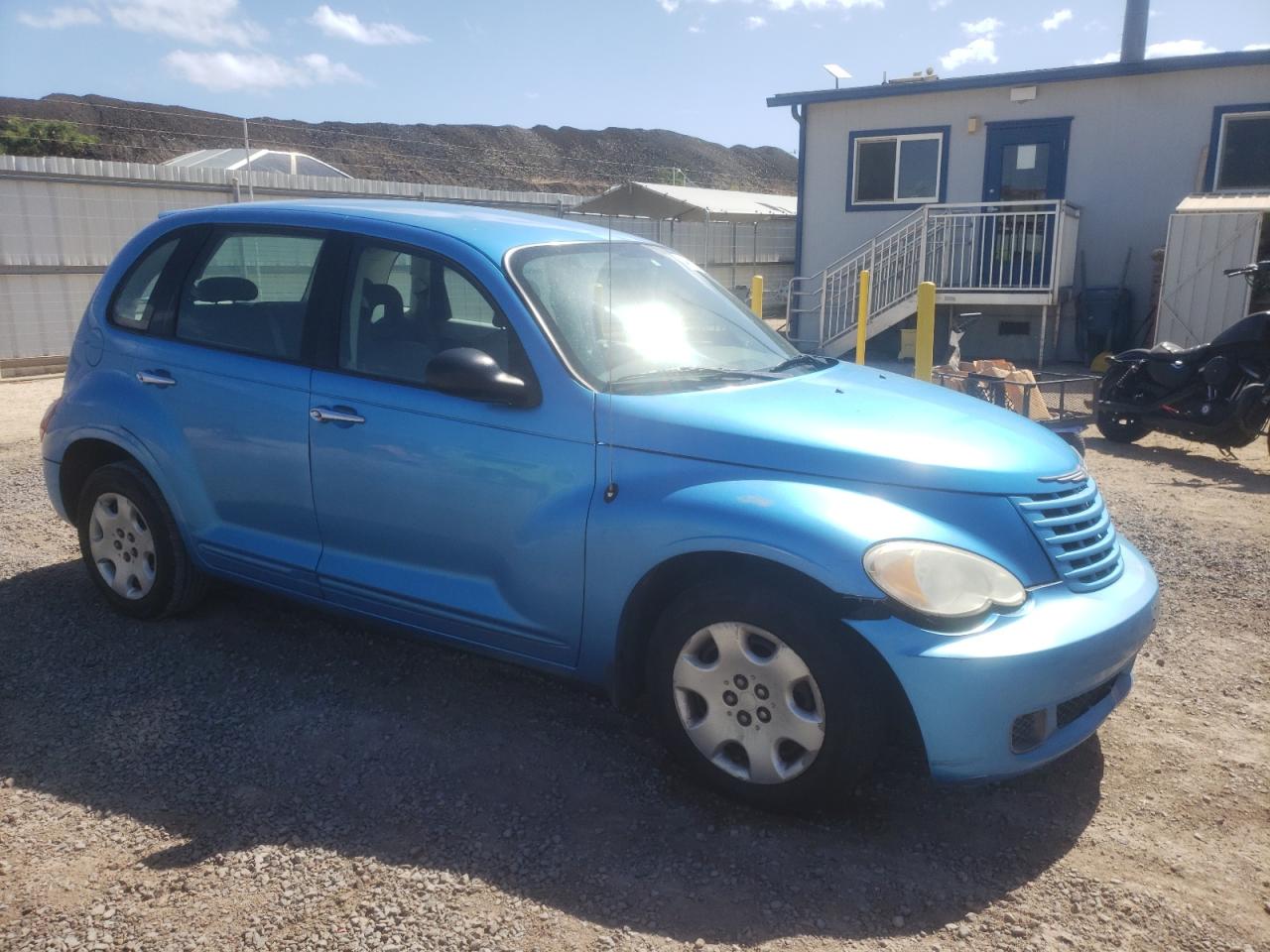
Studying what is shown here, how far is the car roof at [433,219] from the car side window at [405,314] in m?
0.14

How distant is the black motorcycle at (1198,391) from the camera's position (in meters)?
7.63

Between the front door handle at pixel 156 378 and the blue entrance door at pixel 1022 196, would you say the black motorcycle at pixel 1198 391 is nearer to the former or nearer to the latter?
the blue entrance door at pixel 1022 196

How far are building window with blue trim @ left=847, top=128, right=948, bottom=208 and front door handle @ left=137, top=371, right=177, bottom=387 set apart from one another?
1370 centimetres

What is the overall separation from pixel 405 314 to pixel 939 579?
2.15 m

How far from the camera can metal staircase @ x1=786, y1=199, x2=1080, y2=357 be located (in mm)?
13852

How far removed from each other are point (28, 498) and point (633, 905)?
564 cm

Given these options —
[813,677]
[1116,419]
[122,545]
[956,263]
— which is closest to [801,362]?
[813,677]

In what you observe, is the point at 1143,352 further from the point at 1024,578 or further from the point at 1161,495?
the point at 1024,578

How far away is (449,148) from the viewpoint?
217 feet

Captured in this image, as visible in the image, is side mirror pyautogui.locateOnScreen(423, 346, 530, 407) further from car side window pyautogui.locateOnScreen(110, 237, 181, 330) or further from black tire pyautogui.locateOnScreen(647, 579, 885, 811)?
car side window pyautogui.locateOnScreen(110, 237, 181, 330)

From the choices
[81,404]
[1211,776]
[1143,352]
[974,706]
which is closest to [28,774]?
[81,404]

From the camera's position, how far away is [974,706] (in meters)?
2.71

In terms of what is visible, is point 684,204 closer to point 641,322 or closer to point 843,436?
point 641,322


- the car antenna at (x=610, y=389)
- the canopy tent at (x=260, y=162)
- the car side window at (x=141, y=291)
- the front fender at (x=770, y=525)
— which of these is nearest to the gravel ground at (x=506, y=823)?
the front fender at (x=770, y=525)
